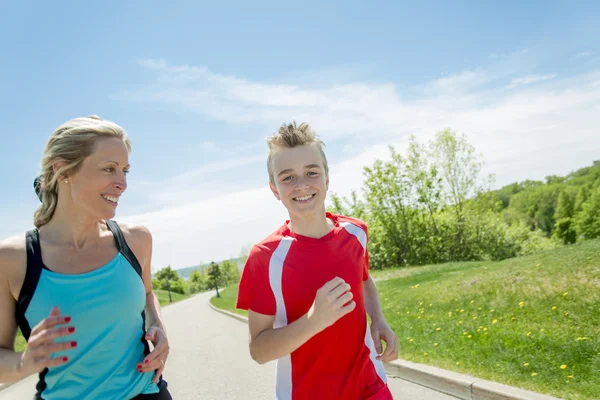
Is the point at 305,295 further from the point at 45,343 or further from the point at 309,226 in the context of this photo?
the point at 45,343

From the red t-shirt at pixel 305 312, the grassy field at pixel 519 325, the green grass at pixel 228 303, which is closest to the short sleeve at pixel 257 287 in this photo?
the red t-shirt at pixel 305 312

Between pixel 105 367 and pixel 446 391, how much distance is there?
183 inches

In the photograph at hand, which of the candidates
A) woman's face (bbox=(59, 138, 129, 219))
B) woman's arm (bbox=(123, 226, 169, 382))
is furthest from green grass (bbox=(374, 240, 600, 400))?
woman's face (bbox=(59, 138, 129, 219))

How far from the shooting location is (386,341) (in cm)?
238

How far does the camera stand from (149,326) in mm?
2500

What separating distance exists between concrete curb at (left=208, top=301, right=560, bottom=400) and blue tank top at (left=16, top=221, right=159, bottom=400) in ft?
12.9

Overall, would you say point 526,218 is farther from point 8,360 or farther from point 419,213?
point 8,360

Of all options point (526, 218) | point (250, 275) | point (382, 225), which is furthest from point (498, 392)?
point (526, 218)

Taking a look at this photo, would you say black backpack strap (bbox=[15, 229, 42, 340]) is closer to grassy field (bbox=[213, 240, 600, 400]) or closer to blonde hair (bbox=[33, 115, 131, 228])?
blonde hair (bbox=[33, 115, 131, 228])

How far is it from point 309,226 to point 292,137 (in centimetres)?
46

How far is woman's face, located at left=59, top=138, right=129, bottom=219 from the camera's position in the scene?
216 centimetres

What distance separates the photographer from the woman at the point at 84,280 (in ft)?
6.63

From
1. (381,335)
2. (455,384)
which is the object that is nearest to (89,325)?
(381,335)

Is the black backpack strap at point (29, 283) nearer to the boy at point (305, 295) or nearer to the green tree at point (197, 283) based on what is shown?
the boy at point (305, 295)
